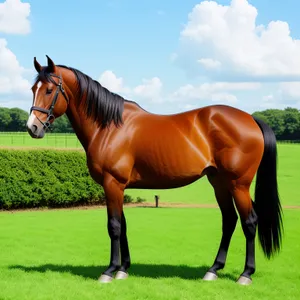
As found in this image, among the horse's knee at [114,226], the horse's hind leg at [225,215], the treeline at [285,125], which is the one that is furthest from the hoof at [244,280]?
the treeline at [285,125]

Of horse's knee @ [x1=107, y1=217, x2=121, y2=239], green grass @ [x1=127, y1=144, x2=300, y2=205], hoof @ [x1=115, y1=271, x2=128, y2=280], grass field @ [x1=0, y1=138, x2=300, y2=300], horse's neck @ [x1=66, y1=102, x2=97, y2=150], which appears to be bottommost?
green grass @ [x1=127, y1=144, x2=300, y2=205]

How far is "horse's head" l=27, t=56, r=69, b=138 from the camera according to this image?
5.66 m

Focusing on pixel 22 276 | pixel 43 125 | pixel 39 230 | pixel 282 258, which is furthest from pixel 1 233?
pixel 282 258

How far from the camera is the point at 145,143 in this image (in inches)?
230

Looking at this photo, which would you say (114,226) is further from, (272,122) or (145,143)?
(272,122)

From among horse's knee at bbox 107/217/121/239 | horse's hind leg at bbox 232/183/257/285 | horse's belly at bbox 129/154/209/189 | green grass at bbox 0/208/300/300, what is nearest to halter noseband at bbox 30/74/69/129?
horse's belly at bbox 129/154/209/189

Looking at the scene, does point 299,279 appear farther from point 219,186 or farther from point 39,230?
point 39,230

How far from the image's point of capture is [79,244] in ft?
29.8

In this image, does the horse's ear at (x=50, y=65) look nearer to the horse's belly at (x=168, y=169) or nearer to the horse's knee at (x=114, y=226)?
the horse's belly at (x=168, y=169)

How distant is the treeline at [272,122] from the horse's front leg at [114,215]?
9613cm

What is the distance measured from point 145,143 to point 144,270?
6.83 feet

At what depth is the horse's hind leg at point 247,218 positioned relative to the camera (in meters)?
5.83

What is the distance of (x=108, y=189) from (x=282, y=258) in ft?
12.3

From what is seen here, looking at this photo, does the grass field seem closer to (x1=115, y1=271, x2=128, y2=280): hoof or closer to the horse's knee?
(x1=115, y1=271, x2=128, y2=280): hoof
